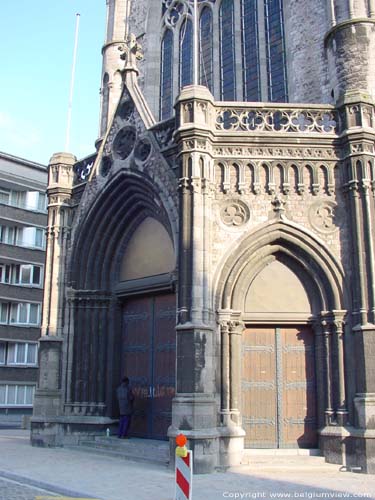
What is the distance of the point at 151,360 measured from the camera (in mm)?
15648

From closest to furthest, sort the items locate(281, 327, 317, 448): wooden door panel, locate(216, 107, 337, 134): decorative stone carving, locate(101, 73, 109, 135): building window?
locate(281, 327, 317, 448): wooden door panel < locate(216, 107, 337, 134): decorative stone carving < locate(101, 73, 109, 135): building window

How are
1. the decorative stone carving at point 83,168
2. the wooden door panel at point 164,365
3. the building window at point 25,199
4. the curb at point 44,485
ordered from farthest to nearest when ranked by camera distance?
the building window at point 25,199 → the decorative stone carving at point 83,168 → the wooden door panel at point 164,365 → the curb at point 44,485

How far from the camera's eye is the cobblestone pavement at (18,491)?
8984mm

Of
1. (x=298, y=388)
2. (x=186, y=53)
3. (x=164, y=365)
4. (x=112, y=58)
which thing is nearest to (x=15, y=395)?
(x=112, y=58)

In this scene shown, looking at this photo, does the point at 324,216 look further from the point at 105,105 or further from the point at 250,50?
the point at 105,105

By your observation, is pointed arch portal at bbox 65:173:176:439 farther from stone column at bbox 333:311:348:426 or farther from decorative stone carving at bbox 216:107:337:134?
stone column at bbox 333:311:348:426

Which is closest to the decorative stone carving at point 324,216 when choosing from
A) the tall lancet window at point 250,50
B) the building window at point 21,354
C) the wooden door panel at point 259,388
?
the wooden door panel at point 259,388

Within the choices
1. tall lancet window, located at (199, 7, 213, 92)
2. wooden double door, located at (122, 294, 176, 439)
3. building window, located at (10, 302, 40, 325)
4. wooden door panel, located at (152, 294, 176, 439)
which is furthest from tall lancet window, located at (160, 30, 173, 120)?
building window, located at (10, 302, 40, 325)

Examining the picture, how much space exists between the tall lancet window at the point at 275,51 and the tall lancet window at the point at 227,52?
1319mm

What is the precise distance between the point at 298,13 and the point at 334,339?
11527mm

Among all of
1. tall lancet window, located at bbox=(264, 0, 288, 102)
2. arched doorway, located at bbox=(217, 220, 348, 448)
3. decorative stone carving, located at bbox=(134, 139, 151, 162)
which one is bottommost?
arched doorway, located at bbox=(217, 220, 348, 448)

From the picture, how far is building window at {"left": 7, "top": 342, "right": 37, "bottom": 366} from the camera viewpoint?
1305 inches

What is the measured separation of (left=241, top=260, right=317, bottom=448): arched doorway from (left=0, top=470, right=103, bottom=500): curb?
4.92m

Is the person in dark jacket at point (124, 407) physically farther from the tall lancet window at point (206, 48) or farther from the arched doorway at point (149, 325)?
the tall lancet window at point (206, 48)
